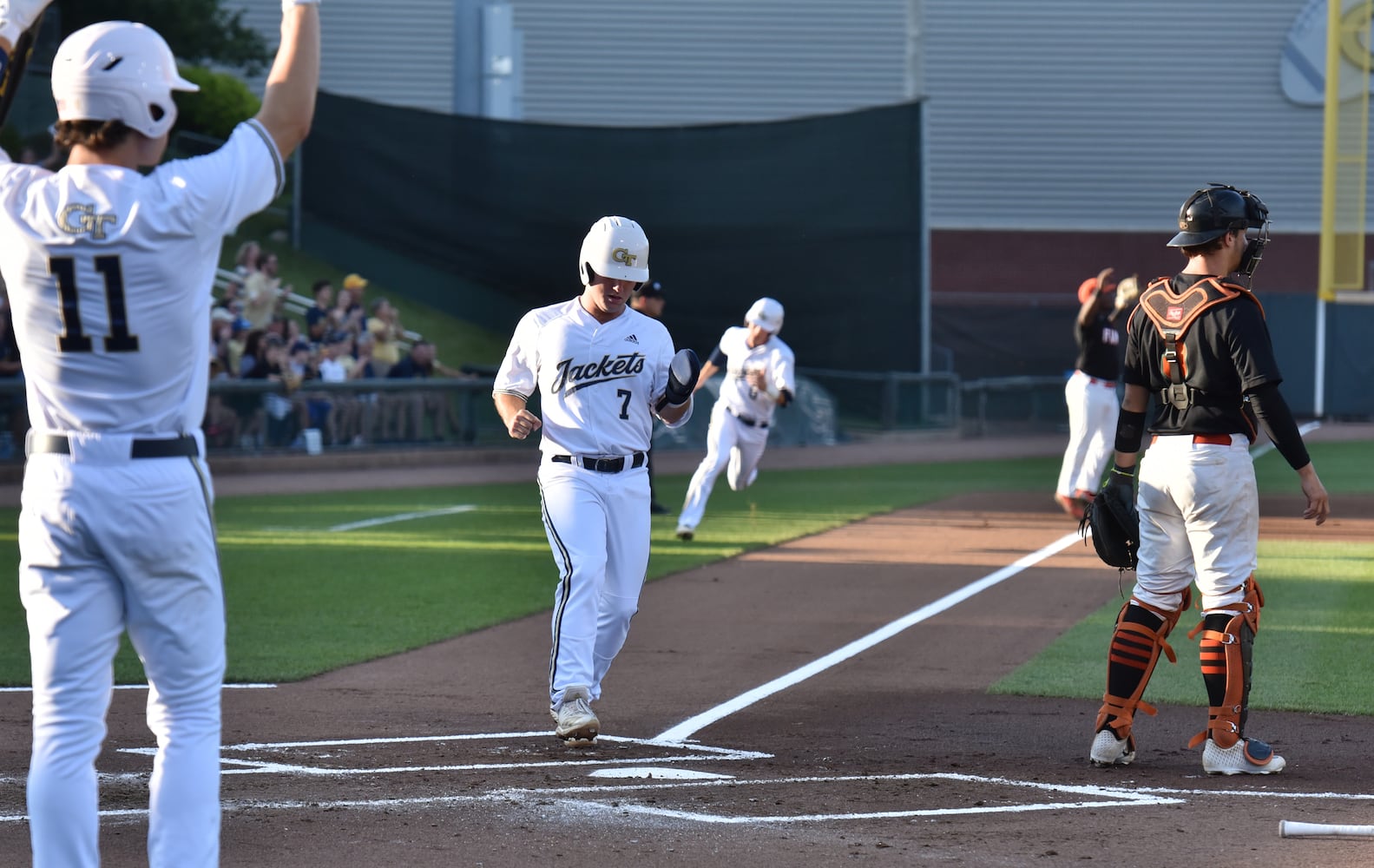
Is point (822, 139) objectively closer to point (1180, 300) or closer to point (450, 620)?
point (450, 620)

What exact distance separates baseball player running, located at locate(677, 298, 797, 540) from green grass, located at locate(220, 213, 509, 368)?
554 inches

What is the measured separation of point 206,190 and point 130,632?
1052mm

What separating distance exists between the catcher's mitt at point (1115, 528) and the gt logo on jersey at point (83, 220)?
428 cm

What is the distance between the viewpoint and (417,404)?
2334cm

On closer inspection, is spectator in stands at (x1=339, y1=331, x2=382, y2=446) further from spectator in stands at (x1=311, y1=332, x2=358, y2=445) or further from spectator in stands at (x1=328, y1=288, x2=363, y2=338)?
spectator in stands at (x1=328, y1=288, x2=363, y2=338)

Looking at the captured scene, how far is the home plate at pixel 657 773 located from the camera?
6102 mm

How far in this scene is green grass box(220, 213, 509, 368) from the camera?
95.5 ft

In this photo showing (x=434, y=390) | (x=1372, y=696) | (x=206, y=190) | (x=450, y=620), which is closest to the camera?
(x=206, y=190)

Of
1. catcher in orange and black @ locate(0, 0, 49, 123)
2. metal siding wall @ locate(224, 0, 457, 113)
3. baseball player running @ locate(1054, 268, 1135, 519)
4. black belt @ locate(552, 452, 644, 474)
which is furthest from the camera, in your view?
metal siding wall @ locate(224, 0, 457, 113)

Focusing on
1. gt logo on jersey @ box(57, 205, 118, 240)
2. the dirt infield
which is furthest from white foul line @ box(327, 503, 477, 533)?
gt logo on jersey @ box(57, 205, 118, 240)

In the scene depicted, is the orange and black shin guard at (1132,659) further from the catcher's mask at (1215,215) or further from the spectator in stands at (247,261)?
the spectator in stands at (247,261)

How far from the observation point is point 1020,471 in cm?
2411

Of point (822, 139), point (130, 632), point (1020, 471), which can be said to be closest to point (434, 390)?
point (1020, 471)

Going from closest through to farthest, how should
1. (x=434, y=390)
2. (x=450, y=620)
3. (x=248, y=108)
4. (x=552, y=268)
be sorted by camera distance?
1. (x=450, y=620)
2. (x=434, y=390)
3. (x=552, y=268)
4. (x=248, y=108)
